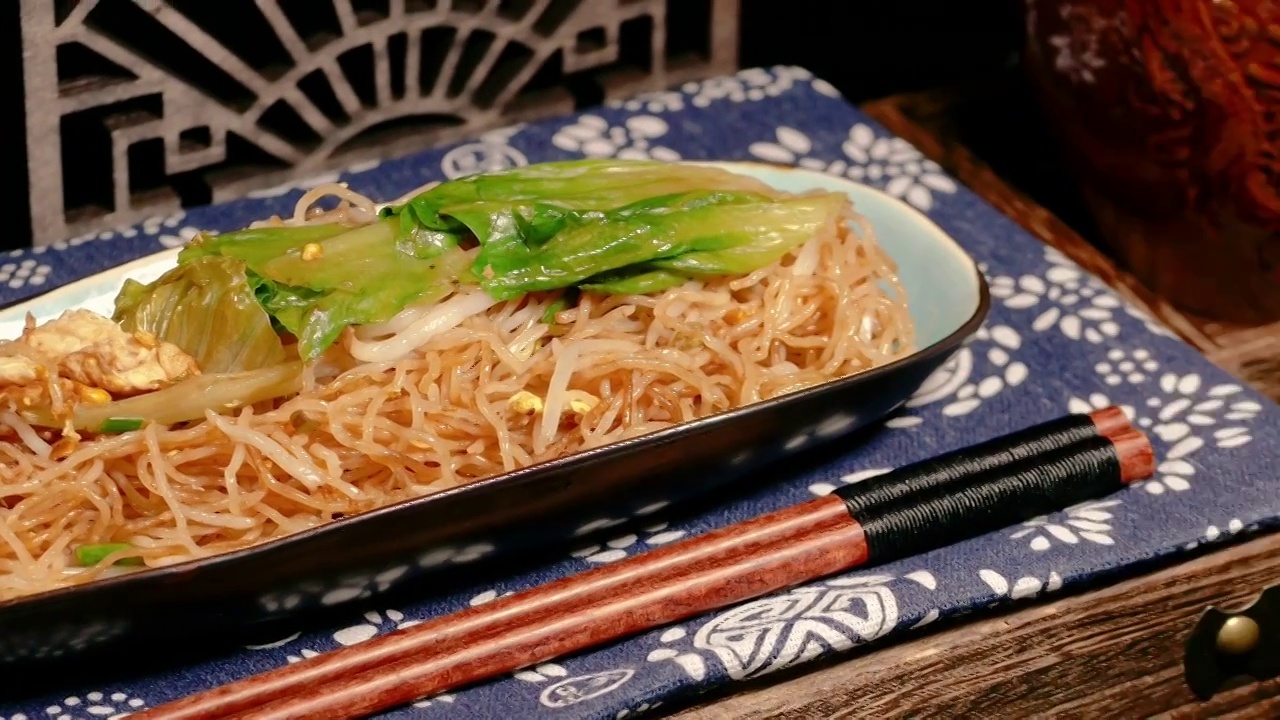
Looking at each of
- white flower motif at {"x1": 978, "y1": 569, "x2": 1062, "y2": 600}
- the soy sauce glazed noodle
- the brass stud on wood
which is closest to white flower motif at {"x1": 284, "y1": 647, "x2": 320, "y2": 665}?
the soy sauce glazed noodle

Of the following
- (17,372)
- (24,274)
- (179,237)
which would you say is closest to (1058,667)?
(17,372)

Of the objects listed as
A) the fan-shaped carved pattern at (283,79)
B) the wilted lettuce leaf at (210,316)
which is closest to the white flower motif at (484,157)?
the fan-shaped carved pattern at (283,79)

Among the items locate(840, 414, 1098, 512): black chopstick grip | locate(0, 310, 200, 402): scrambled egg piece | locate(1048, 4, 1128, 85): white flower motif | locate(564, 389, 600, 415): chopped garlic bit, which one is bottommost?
locate(840, 414, 1098, 512): black chopstick grip

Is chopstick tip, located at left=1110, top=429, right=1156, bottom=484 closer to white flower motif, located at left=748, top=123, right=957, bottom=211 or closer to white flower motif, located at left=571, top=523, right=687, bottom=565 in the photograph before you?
white flower motif, located at left=571, top=523, right=687, bottom=565

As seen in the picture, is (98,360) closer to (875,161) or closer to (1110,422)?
(1110,422)

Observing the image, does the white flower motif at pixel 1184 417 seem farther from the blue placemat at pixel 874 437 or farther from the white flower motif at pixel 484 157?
the white flower motif at pixel 484 157
